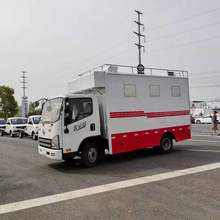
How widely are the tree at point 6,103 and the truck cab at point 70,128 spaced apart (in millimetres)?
46151

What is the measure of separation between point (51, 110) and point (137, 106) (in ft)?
10.9

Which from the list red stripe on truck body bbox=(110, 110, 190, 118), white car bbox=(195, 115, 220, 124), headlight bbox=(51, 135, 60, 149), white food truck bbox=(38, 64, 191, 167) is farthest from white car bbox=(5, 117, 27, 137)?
white car bbox=(195, 115, 220, 124)

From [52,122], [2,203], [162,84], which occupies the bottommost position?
[2,203]

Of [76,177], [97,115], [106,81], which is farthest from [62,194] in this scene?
[106,81]

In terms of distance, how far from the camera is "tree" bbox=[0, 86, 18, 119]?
53.5 metres

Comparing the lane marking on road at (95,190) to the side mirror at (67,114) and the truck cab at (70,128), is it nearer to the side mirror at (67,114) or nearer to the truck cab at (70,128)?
the truck cab at (70,128)

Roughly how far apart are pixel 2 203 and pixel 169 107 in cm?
813

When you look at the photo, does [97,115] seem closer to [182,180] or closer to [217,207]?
[182,180]

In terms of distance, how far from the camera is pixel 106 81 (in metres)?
10.4

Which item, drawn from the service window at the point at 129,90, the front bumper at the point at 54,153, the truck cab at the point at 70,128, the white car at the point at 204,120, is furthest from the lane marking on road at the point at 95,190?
the white car at the point at 204,120

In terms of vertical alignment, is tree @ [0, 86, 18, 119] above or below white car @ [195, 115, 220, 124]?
above

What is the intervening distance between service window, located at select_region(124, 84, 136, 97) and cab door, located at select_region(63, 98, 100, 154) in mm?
1392

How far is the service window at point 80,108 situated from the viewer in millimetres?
9617

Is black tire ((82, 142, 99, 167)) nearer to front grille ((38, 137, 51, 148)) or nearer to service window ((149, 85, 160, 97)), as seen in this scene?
front grille ((38, 137, 51, 148))
